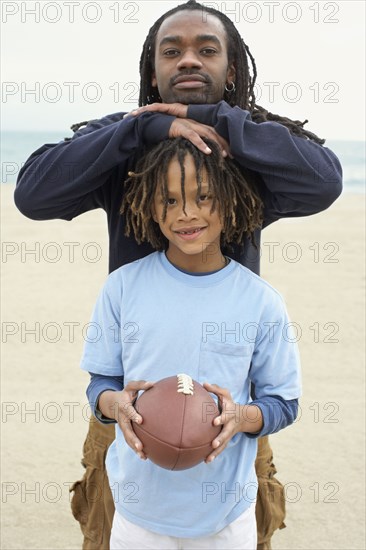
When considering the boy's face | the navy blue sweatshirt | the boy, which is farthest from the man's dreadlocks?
the boy's face

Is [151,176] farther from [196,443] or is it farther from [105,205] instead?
[196,443]

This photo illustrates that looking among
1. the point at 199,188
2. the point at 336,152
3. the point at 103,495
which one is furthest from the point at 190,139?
the point at 336,152

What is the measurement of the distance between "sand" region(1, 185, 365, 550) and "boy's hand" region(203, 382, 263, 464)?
2.22m

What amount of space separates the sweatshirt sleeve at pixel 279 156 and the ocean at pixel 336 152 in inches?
1125

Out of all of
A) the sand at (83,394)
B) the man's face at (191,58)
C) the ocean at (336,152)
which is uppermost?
the ocean at (336,152)

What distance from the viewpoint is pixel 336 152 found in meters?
50.8

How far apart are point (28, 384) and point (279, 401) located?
428 cm

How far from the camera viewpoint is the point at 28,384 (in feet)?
21.3

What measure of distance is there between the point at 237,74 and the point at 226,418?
1.23 m

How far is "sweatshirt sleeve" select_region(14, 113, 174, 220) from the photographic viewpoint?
2523mm

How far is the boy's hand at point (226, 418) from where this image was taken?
2.29 metres

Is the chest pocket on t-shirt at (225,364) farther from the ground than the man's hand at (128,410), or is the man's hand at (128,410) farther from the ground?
the chest pocket on t-shirt at (225,364)

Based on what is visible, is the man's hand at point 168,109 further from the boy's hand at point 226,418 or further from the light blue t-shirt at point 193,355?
the boy's hand at point 226,418

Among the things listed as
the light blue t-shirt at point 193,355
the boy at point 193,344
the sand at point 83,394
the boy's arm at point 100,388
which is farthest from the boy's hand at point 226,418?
the sand at point 83,394
